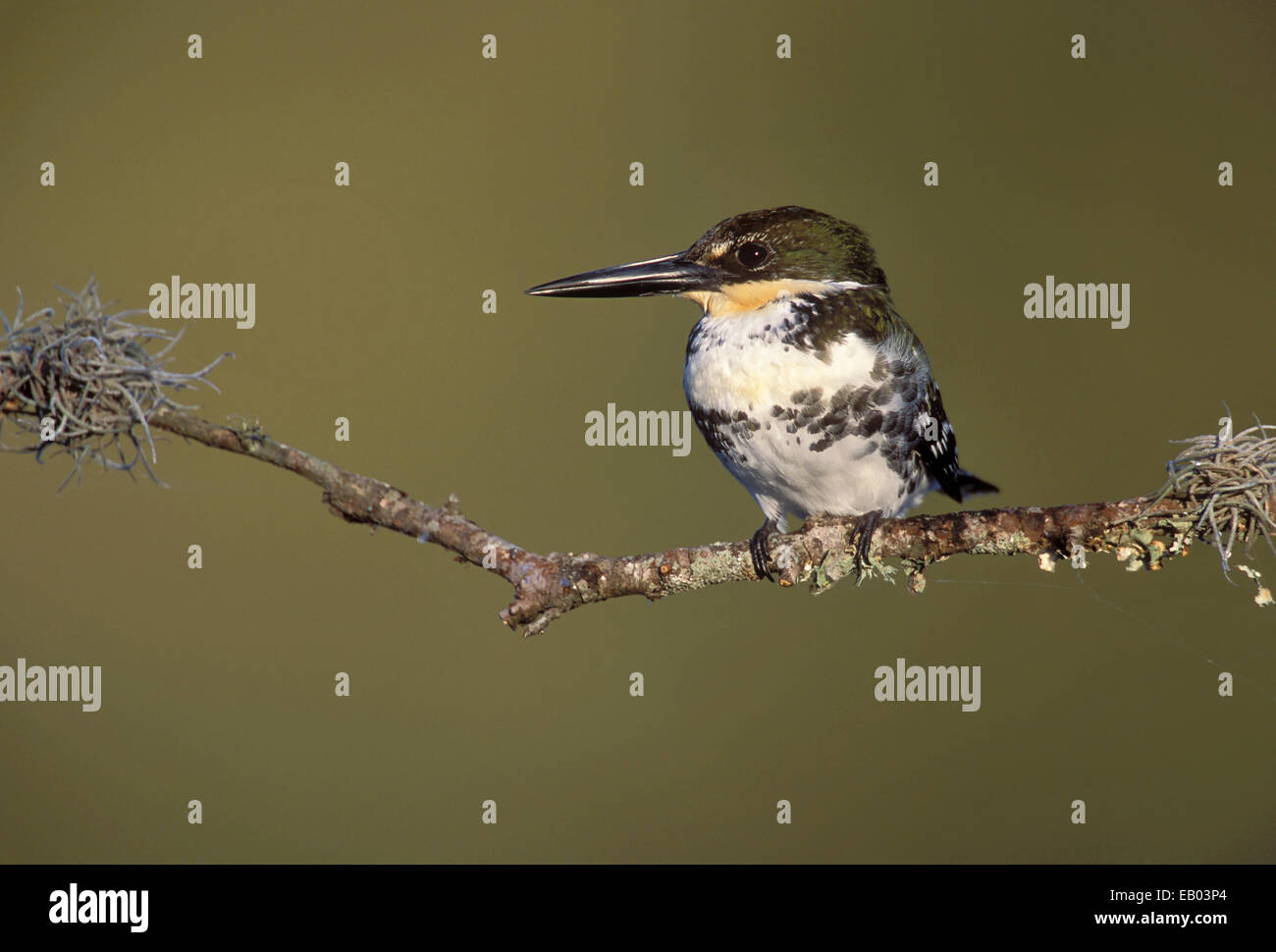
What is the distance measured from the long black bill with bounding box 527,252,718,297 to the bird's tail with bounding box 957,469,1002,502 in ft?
2.96

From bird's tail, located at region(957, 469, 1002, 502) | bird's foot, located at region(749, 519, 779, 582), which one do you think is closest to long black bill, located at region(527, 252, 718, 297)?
bird's foot, located at region(749, 519, 779, 582)

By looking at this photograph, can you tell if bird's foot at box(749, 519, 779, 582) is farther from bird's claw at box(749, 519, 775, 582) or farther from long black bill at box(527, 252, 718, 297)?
long black bill at box(527, 252, 718, 297)

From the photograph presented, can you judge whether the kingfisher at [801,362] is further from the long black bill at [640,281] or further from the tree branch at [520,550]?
the tree branch at [520,550]

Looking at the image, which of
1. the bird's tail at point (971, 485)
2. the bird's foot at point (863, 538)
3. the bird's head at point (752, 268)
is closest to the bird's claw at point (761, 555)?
the bird's foot at point (863, 538)

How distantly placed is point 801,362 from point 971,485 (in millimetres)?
854

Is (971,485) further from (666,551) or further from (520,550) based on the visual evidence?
(520,550)

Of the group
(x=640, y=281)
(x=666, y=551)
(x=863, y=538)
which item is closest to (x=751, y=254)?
(x=640, y=281)

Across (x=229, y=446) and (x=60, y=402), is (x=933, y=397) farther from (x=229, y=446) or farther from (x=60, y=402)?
(x=60, y=402)

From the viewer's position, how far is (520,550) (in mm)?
1991

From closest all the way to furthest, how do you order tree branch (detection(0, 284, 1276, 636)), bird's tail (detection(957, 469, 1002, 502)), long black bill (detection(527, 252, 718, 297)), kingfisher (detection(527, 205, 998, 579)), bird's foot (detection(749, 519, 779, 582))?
tree branch (detection(0, 284, 1276, 636)) < bird's foot (detection(749, 519, 779, 582)) < kingfisher (detection(527, 205, 998, 579)) < long black bill (detection(527, 252, 718, 297)) < bird's tail (detection(957, 469, 1002, 502))

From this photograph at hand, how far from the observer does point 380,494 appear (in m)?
1.89

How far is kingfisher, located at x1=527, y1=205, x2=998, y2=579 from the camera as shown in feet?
7.95
